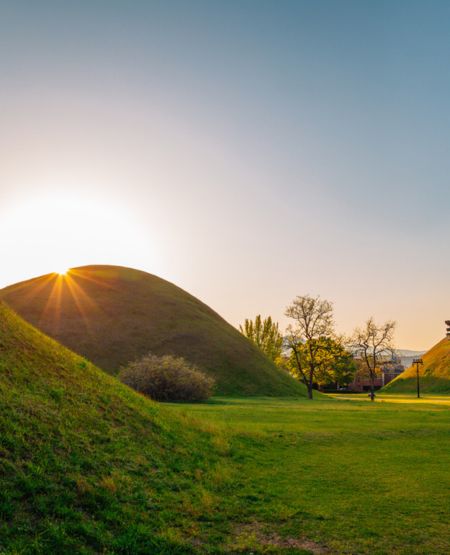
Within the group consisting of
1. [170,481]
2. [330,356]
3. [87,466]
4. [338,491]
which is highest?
[330,356]

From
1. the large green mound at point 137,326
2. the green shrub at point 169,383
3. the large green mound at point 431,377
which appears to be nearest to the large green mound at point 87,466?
the green shrub at point 169,383

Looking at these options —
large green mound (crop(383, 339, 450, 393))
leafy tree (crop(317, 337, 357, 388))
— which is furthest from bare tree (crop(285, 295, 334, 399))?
large green mound (crop(383, 339, 450, 393))

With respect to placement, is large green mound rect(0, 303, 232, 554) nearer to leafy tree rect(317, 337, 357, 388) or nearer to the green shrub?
the green shrub

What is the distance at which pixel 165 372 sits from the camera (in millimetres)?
51531

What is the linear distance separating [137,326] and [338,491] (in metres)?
78.3

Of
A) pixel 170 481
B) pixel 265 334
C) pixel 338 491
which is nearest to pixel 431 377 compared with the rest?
pixel 265 334

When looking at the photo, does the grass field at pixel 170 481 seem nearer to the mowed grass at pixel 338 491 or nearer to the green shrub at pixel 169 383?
the mowed grass at pixel 338 491

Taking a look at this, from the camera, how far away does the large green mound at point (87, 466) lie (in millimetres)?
9492

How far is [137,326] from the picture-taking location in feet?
294

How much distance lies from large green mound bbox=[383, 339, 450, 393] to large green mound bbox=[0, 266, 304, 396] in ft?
128

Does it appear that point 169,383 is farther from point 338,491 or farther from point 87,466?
point 87,466

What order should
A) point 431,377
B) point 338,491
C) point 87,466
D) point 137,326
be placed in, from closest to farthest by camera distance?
1. point 87,466
2. point 338,491
3. point 137,326
4. point 431,377

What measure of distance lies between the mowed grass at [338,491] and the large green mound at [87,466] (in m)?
1.23

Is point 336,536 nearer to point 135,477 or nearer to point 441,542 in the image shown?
point 441,542
